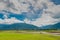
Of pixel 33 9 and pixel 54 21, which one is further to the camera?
pixel 54 21

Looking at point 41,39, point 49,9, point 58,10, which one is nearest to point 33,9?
point 49,9

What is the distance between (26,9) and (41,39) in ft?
13.0

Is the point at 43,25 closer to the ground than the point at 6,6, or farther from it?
closer to the ground

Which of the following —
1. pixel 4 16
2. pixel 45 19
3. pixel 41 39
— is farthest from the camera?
pixel 45 19

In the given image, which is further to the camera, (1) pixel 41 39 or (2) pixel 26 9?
(2) pixel 26 9

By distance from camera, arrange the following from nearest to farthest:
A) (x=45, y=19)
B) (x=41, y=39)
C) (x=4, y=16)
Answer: (x=41, y=39)
(x=4, y=16)
(x=45, y=19)

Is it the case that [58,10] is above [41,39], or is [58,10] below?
above

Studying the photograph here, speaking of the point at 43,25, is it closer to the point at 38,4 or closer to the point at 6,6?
the point at 38,4

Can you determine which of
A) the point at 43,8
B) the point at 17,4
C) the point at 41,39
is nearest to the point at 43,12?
the point at 43,8

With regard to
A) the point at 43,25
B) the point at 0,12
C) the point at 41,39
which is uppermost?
the point at 0,12

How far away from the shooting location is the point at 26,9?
15.5m

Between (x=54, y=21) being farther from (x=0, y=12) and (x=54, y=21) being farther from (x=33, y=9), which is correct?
(x=0, y=12)

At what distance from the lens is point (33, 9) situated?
1527cm

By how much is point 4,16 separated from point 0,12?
618 mm
